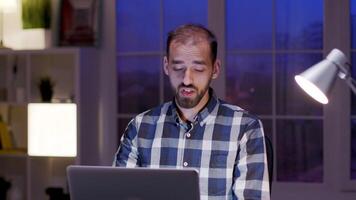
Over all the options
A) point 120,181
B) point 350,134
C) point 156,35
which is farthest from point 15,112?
point 120,181

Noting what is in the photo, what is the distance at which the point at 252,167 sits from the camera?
1976mm

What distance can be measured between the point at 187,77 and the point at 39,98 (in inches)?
120

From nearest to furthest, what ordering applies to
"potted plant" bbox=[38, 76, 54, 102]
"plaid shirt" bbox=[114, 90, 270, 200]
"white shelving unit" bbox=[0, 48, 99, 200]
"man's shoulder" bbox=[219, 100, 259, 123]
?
1. "plaid shirt" bbox=[114, 90, 270, 200]
2. "man's shoulder" bbox=[219, 100, 259, 123]
3. "white shelving unit" bbox=[0, 48, 99, 200]
4. "potted plant" bbox=[38, 76, 54, 102]

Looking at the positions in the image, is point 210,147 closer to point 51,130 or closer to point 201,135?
point 201,135

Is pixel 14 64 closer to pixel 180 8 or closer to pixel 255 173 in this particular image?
pixel 180 8

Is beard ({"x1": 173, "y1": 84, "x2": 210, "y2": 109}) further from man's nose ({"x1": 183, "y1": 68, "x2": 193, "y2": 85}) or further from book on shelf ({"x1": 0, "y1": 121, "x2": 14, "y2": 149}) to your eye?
book on shelf ({"x1": 0, "y1": 121, "x2": 14, "y2": 149})

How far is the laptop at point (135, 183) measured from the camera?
1562 millimetres

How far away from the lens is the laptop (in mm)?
1562

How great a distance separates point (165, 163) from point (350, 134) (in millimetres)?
2653

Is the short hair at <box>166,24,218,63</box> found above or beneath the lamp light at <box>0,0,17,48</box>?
beneath

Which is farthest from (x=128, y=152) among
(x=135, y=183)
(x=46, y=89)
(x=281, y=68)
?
(x=46, y=89)

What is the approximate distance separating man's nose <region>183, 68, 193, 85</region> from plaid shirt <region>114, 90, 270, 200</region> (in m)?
0.14

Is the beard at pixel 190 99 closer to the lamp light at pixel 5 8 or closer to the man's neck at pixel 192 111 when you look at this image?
the man's neck at pixel 192 111

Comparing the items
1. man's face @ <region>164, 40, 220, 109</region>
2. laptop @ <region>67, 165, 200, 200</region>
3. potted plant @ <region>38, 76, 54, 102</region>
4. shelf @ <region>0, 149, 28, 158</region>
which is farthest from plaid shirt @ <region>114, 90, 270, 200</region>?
shelf @ <region>0, 149, 28, 158</region>
